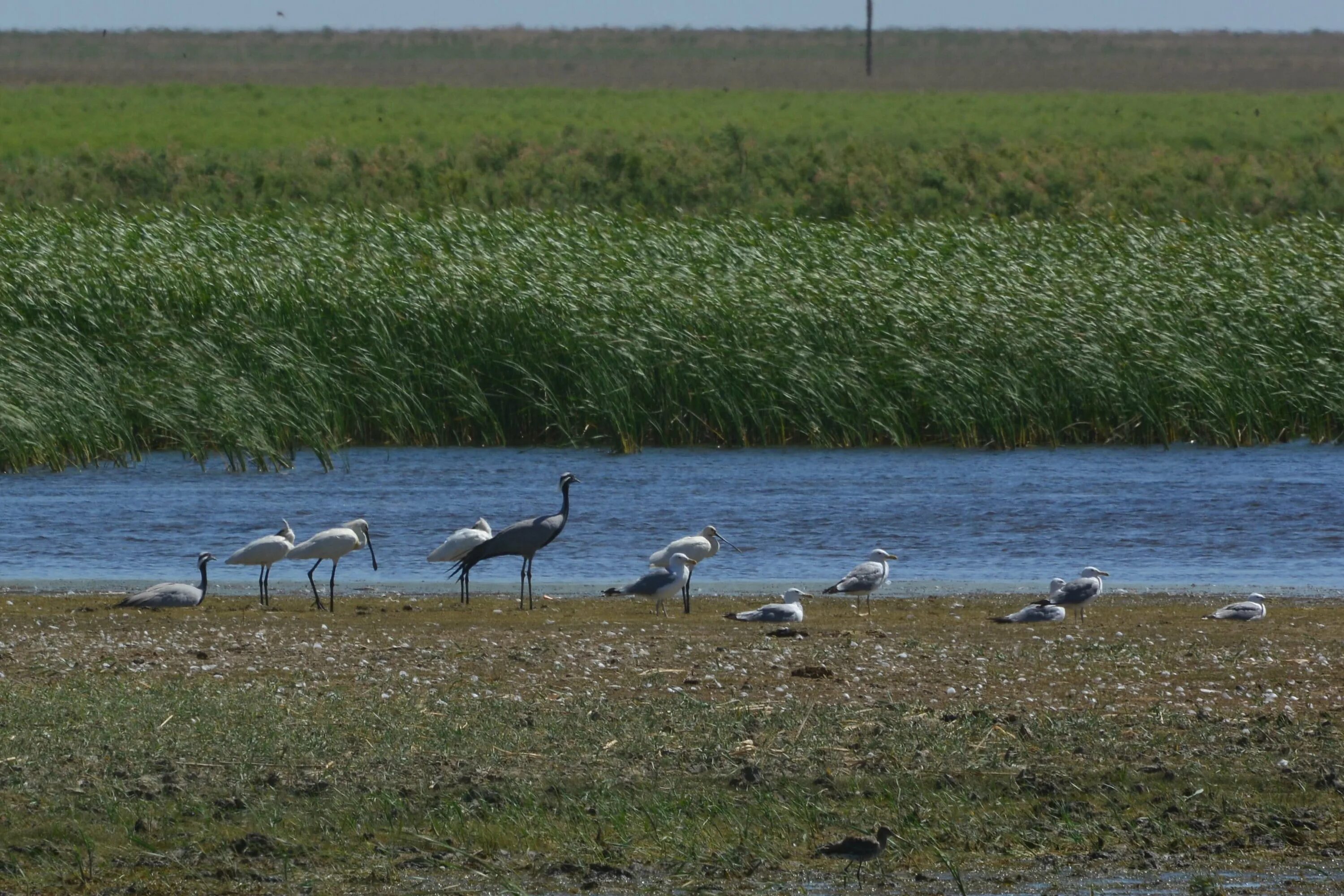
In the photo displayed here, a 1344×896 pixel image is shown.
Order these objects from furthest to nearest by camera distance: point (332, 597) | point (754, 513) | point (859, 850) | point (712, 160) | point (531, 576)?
point (712, 160) < point (754, 513) < point (531, 576) < point (332, 597) < point (859, 850)

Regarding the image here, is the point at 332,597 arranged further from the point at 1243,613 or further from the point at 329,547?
the point at 1243,613

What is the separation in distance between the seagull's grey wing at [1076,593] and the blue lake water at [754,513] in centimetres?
195

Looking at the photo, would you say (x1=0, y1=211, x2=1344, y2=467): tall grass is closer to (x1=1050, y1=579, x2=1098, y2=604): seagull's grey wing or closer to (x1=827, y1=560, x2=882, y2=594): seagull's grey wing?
(x1=827, y1=560, x2=882, y2=594): seagull's grey wing

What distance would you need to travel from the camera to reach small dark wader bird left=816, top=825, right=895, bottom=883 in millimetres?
7203

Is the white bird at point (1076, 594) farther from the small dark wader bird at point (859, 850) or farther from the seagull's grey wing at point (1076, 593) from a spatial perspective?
the small dark wader bird at point (859, 850)

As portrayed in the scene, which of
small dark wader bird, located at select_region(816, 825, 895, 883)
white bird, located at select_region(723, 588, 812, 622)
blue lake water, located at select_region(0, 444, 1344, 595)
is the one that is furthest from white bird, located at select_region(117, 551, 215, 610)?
small dark wader bird, located at select_region(816, 825, 895, 883)

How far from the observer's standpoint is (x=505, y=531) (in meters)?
14.3

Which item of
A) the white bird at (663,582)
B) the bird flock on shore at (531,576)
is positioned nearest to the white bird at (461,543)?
the bird flock on shore at (531,576)

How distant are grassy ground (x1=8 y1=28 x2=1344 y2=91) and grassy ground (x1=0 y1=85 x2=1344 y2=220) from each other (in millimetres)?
36712

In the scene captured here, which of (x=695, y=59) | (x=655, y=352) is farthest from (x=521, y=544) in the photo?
(x=695, y=59)

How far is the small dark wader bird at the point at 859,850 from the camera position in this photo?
284 inches

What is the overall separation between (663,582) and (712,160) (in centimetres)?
4135

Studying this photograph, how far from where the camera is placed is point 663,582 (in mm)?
13188

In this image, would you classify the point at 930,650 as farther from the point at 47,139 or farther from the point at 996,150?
the point at 47,139
